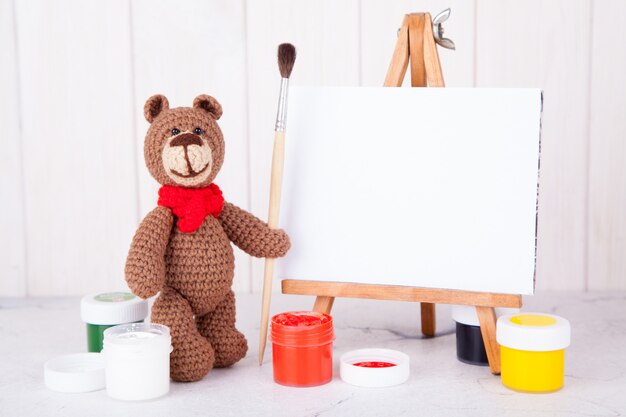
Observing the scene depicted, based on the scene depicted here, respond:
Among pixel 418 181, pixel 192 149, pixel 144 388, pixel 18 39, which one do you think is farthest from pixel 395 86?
pixel 18 39

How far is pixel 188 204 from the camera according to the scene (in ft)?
3.25

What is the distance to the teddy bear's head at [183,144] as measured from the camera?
3.16ft

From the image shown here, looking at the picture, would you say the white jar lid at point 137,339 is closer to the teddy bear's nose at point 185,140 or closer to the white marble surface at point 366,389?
the white marble surface at point 366,389

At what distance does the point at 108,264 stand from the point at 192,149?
2.02 ft

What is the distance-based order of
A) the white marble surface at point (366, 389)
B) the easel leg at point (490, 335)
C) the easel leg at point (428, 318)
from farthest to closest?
the easel leg at point (428, 318), the easel leg at point (490, 335), the white marble surface at point (366, 389)

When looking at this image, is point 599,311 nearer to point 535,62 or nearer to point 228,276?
point 535,62

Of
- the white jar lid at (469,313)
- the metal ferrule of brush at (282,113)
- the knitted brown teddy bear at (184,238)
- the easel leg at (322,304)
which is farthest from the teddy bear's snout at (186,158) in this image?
the white jar lid at (469,313)

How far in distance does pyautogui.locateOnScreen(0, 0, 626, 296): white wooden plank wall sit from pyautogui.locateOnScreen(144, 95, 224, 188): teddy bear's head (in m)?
0.44

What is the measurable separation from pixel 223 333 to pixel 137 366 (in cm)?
16

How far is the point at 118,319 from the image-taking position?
1.06m

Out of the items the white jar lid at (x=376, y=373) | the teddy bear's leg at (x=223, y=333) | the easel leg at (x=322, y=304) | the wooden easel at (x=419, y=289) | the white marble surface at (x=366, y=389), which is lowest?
the white marble surface at (x=366, y=389)

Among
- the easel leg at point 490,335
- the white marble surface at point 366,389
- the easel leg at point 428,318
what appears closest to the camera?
the white marble surface at point 366,389

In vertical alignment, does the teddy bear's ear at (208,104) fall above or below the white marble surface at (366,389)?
above

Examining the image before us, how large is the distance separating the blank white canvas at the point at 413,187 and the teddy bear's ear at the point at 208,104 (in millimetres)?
104
